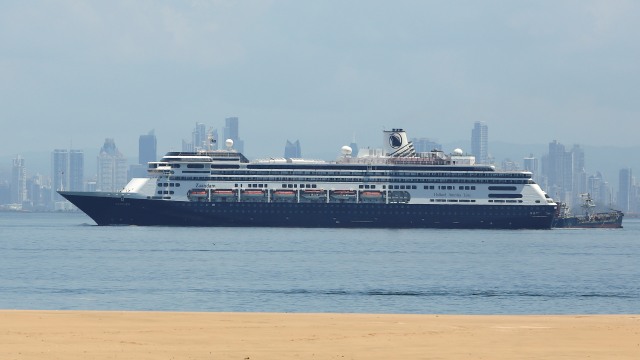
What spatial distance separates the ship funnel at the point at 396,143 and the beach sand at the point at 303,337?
107 m

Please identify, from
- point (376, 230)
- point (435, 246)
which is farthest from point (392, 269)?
point (376, 230)

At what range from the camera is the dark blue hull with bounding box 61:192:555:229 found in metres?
128

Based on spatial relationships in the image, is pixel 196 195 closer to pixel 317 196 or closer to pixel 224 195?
pixel 224 195

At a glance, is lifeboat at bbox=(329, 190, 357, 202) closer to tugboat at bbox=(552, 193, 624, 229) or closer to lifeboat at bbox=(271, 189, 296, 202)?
lifeboat at bbox=(271, 189, 296, 202)

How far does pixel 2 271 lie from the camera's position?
60625 mm

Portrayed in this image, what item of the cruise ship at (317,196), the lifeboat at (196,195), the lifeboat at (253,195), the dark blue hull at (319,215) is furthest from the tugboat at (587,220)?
the lifeboat at (196,195)

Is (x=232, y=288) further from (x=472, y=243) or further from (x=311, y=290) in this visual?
(x=472, y=243)

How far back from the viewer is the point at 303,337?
2762 centimetres

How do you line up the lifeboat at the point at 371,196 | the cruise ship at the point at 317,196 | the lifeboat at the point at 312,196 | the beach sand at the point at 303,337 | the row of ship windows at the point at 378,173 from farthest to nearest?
the lifeboat at the point at 371,196, the row of ship windows at the point at 378,173, the lifeboat at the point at 312,196, the cruise ship at the point at 317,196, the beach sand at the point at 303,337

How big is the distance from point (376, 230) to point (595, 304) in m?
84.8

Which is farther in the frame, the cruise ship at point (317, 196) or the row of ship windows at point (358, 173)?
the row of ship windows at point (358, 173)

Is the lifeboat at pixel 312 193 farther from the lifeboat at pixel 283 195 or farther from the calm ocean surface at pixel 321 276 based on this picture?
the calm ocean surface at pixel 321 276

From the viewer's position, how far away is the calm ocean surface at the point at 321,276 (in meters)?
43.0

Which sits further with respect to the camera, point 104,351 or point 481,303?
point 481,303
